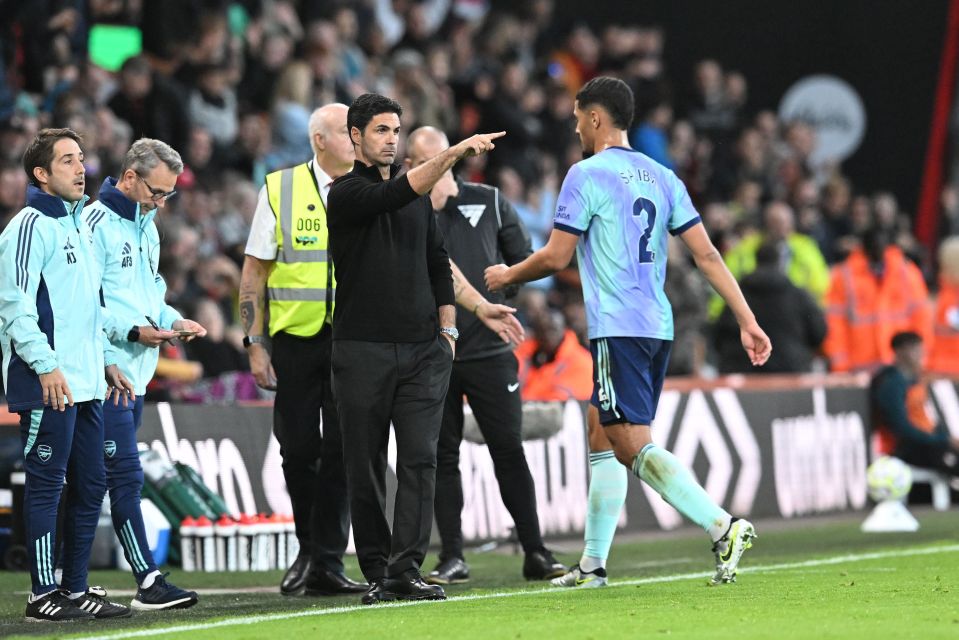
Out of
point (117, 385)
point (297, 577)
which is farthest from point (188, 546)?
point (117, 385)

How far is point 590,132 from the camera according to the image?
28.1 ft

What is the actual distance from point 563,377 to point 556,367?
9 cm

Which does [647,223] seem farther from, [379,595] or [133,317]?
[133,317]

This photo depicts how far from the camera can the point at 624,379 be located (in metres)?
8.22

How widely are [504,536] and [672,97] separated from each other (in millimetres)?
12147

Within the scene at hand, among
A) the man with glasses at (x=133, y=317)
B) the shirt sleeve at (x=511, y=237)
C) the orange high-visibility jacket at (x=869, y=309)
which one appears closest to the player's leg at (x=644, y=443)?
the shirt sleeve at (x=511, y=237)

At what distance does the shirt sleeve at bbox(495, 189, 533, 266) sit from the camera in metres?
9.75

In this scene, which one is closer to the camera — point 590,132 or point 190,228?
point 590,132

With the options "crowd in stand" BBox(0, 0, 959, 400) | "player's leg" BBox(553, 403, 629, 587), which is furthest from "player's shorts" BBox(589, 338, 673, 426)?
"crowd in stand" BBox(0, 0, 959, 400)

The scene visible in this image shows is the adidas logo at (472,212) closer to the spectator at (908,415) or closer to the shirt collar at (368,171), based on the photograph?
the shirt collar at (368,171)

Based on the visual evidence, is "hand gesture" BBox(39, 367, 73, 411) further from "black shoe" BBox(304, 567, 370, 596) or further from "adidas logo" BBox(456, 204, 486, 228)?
"adidas logo" BBox(456, 204, 486, 228)

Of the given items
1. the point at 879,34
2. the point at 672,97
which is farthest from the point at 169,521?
the point at 879,34

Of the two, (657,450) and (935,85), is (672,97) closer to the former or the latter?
(935,85)

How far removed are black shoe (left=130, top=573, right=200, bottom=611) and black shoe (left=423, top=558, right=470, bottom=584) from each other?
1511 mm
